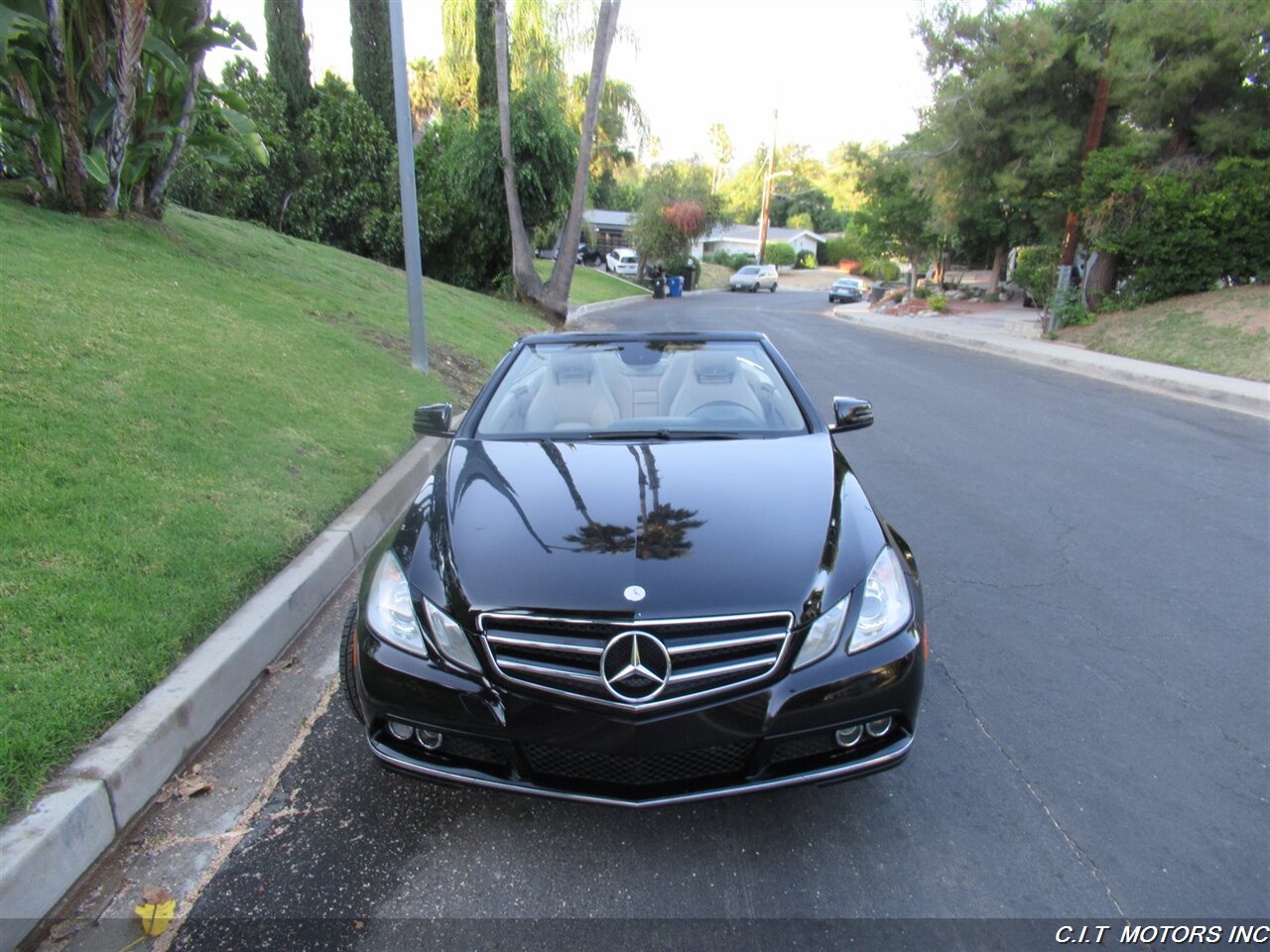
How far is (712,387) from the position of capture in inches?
163

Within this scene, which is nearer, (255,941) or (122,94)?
(255,941)

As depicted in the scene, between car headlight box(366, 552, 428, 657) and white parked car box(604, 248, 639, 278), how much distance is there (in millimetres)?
48181

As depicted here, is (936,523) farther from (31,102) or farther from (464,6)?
(464,6)

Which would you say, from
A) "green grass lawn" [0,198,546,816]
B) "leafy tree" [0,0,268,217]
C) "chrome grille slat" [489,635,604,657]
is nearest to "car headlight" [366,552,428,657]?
"chrome grille slat" [489,635,604,657]

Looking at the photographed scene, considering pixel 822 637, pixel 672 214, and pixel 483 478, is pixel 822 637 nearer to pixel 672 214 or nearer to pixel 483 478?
pixel 483 478

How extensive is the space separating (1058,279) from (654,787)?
21.0 meters

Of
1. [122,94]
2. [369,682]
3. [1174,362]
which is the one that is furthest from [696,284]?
[369,682]

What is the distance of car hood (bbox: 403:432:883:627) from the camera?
7.95ft

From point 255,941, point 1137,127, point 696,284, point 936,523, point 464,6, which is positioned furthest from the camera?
point 696,284

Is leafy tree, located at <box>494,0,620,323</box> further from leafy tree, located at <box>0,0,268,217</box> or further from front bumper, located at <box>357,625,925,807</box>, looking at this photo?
front bumper, located at <box>357,625,925,807</box>

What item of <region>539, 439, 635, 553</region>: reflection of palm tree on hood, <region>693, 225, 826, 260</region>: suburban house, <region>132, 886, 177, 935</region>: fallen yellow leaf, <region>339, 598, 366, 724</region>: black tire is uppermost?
<region>693, 225, 826, 260</region>: suburban house

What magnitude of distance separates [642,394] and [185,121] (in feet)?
27.1

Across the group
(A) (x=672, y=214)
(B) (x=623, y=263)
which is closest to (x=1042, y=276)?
(A) (x=672, y=214)

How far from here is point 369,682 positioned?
8.32 feet
